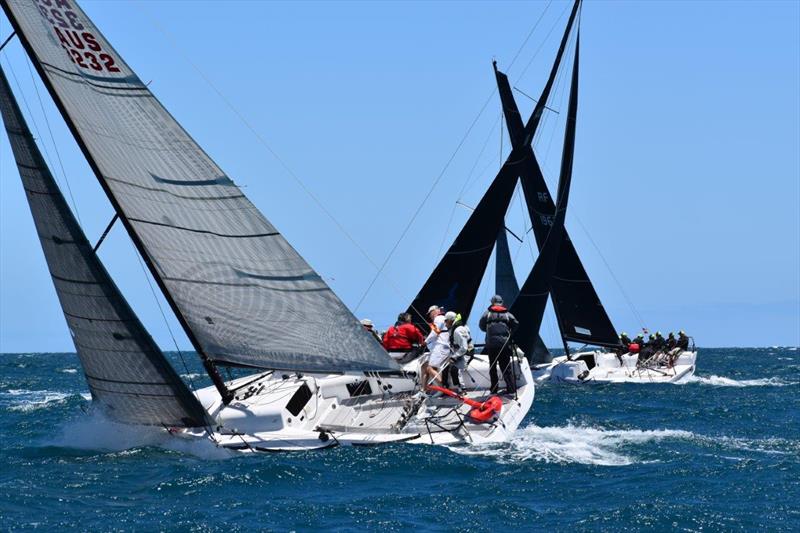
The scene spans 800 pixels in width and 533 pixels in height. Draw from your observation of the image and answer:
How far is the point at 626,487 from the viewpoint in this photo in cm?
1457

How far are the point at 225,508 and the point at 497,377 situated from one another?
24.0 ft

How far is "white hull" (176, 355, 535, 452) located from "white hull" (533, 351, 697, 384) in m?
17.5

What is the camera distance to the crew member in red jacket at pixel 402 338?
2089 cm

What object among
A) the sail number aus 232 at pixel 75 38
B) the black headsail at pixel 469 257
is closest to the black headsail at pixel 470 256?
the black headsail at pixel 469 257

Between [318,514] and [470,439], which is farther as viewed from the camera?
[470,439]

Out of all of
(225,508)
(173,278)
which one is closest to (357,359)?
(173,278)

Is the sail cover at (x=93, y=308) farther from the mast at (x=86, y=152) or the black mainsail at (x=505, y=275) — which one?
the black mainsail at (x=505, y=275)

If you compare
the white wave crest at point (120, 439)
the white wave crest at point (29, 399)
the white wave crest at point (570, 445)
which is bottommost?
the white wave crest at point (29, 399)

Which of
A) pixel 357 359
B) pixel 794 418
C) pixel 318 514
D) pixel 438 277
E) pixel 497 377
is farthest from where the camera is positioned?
pixel 438 277

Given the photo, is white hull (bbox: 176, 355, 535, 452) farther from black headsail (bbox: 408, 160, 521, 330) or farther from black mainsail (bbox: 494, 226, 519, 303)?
black mainsail (bbox: 494, 226, 519, 303)

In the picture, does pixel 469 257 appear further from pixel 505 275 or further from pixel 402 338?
pixel 402 338

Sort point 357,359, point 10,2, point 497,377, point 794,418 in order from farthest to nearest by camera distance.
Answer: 1. point 794,418
2. point 497,377
3. point 357,359
4. point 10,2

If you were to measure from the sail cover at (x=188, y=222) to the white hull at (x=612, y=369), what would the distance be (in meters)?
21.4

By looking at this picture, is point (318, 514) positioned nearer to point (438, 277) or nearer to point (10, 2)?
point (10, 2)
